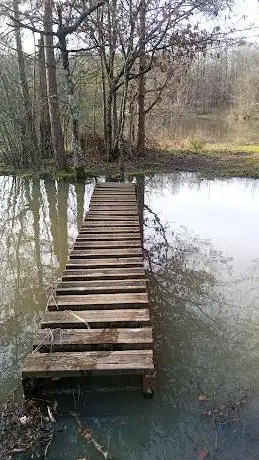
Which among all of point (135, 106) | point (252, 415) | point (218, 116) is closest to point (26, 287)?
point (252, 415)

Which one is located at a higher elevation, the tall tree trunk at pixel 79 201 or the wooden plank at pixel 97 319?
the wooden plank at pixel 97 319

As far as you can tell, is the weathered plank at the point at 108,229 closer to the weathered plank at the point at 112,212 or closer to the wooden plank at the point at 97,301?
the weathered plank at the point at 112,212

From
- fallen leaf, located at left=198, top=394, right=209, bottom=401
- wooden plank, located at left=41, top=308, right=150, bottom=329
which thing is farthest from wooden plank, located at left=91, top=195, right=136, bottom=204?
fallen leaf, located at left=198, top=394, right=209, bottom=401

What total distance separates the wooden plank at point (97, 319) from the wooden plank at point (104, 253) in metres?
1.38

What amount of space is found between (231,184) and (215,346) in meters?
7.05

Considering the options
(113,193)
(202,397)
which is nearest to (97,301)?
(202,397)

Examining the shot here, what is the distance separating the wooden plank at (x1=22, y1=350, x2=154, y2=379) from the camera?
2.72m

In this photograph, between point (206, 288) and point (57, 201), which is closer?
point (206, 288)

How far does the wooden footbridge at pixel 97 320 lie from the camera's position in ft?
9.09

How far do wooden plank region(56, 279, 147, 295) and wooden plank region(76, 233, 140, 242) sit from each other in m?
1.39

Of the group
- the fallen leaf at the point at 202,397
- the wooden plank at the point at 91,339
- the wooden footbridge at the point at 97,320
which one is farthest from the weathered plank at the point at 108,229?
the fallen leaf at the point at 202,397

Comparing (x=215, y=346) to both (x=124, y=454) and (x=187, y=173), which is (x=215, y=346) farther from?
(x=187, y=173)

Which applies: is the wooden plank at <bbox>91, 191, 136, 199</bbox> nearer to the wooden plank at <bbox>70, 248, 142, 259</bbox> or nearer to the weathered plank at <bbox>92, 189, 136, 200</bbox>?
the weathered plank at <bbox>92, 189, 136, 200</bbox>

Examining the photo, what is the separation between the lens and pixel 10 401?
2.96 m
